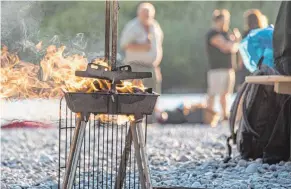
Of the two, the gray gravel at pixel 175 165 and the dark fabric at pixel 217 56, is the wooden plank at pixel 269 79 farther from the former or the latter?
the dark fabric at pixel 217 56

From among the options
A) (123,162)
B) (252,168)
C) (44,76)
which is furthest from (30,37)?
(252,168)

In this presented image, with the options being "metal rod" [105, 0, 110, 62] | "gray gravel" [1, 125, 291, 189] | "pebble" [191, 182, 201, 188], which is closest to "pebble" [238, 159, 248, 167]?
"gray gravel" [1, 125, 291, 189]

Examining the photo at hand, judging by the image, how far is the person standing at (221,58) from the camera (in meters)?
13.1

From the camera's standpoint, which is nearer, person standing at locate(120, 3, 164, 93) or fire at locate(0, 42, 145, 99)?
fire at locate(0, 42, 145, 99)

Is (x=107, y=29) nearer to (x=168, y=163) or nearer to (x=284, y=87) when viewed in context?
(x=284, y=87)

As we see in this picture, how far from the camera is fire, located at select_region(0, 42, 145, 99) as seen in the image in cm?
501

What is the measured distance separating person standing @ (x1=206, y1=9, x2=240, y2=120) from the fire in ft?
23.9

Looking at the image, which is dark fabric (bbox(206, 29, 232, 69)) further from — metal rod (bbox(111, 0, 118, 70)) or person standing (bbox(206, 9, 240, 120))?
metal rod (bbox(111, 0, 118, 70))

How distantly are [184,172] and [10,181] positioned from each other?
148cm

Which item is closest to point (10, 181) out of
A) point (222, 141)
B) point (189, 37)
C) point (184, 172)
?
point (184, 172)

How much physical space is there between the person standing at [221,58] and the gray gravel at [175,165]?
2.46m

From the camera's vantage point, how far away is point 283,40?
6105 mm

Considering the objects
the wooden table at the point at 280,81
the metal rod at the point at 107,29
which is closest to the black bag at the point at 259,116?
the wooden table at the point at 280,81

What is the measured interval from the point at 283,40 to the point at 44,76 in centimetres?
190
